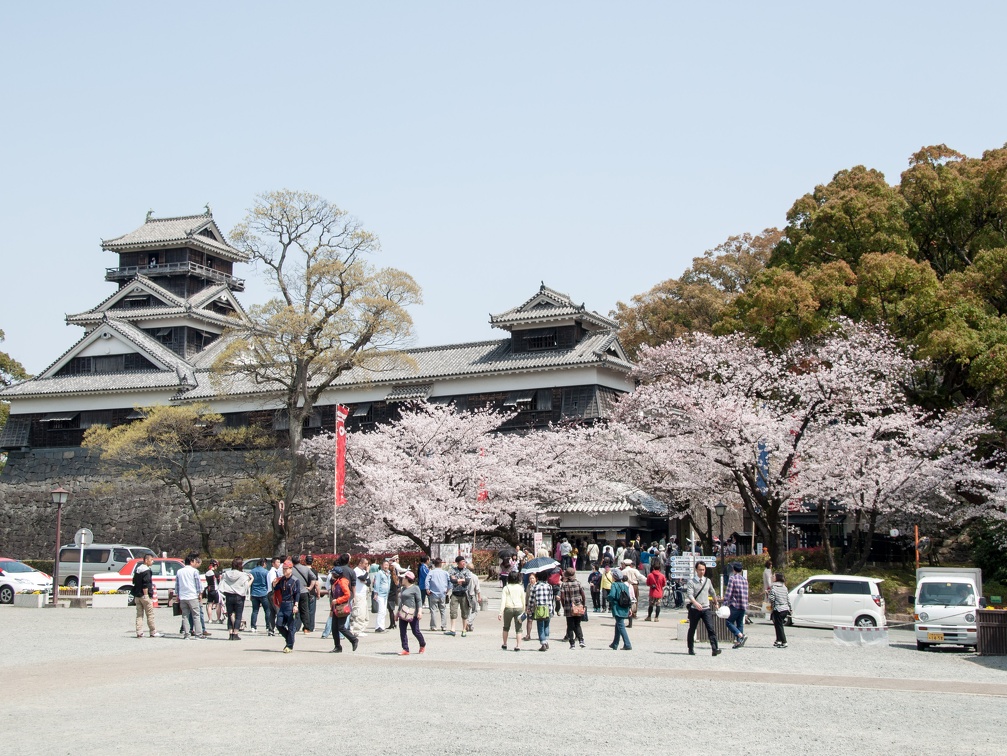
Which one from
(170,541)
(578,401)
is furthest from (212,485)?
(578,401)

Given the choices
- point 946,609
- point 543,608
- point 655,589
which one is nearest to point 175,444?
point 655,589

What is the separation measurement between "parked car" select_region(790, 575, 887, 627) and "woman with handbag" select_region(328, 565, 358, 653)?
41.4 ft

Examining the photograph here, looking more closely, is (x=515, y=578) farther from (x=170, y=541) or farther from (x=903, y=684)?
(x=170, y=541)

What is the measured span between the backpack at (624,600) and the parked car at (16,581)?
887 inches

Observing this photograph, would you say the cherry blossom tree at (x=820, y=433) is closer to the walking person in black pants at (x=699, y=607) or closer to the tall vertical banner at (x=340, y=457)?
the tall vertical banner at (x=340, y=457)

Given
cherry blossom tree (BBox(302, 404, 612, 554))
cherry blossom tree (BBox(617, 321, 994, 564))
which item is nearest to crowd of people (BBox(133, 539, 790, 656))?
cherry blossom tree (BBox(617, 321, 994, 564))

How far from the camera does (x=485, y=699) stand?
1305 centimetres

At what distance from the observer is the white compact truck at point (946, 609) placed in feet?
70.8

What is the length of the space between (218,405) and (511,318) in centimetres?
1607

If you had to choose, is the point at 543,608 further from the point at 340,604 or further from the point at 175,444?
the point at 175,444

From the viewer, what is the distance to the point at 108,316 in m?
58.6

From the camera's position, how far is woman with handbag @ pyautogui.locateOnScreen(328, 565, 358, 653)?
18.1m

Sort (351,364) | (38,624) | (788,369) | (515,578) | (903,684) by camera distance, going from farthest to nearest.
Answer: (351,364) → (788,369) → (38,624) → (515,578) → (903,684)

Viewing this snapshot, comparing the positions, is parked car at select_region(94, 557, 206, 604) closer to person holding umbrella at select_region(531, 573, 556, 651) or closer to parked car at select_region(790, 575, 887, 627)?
person holding umbrella at select_region(531, 573, 556, 651)
